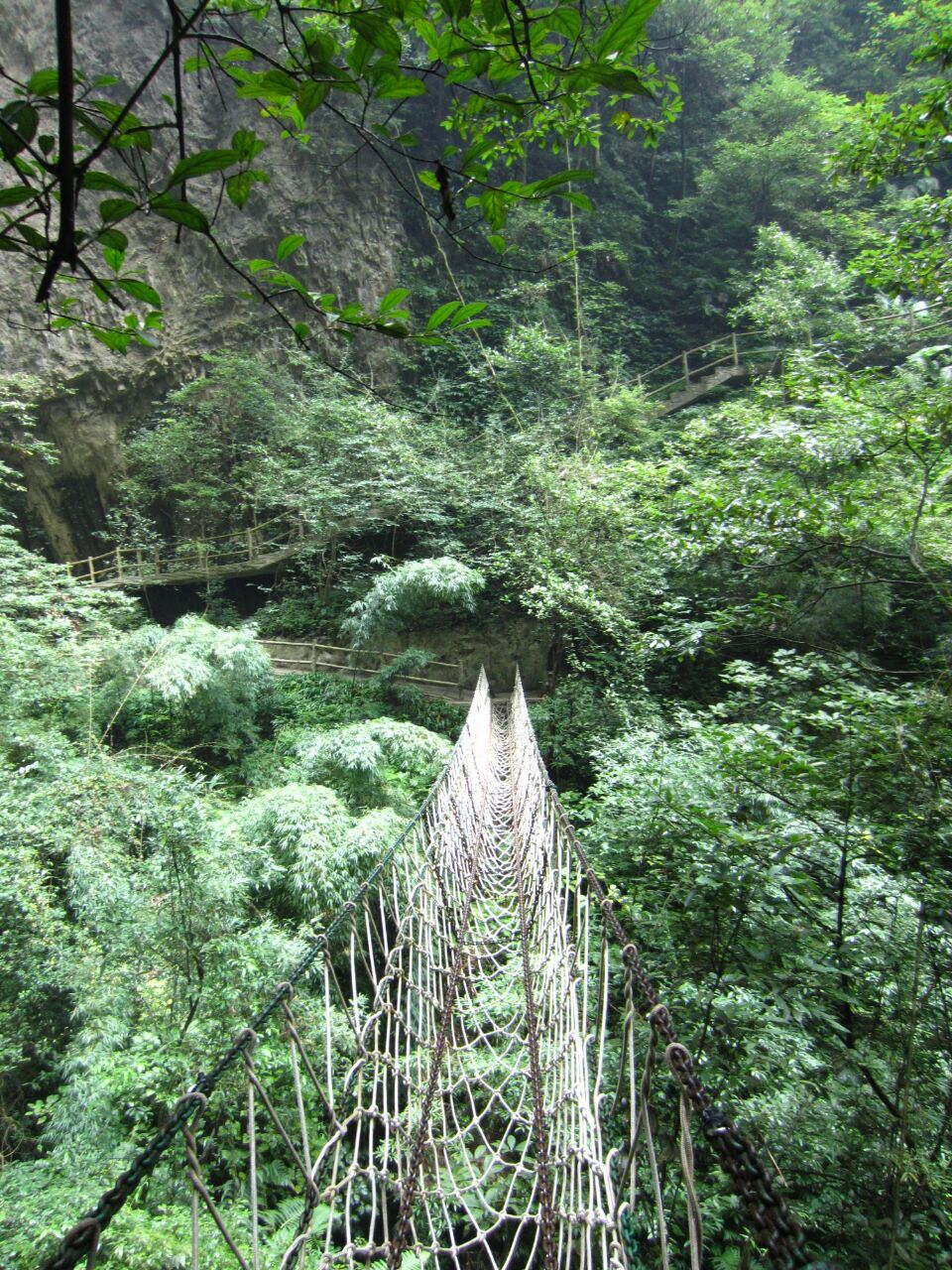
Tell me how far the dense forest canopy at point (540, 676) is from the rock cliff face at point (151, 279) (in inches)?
11.1

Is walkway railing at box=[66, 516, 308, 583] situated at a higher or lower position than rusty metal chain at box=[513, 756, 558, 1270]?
higher

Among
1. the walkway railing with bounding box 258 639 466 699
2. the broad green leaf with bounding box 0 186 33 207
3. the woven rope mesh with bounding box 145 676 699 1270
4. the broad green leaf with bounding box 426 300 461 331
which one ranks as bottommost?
the woven rope mesh with bounding box 145 676 699 1270

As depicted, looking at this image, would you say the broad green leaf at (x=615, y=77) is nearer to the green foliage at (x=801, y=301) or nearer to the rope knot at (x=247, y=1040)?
the rope knot at (x=247, y=1040)

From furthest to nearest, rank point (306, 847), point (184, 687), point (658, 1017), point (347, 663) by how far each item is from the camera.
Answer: point (347, 663) < point (184, 687) < point (306, 847) < point (658, 1017)

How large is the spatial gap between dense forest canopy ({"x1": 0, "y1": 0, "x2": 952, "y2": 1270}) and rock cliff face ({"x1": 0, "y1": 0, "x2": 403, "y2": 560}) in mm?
281

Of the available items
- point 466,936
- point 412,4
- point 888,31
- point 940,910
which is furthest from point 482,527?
point 888,31

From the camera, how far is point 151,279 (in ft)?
28.5

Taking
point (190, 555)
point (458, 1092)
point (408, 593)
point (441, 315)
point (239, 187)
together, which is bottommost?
point (458, 1092)

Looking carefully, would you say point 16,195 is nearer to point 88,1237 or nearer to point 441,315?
point 441,315

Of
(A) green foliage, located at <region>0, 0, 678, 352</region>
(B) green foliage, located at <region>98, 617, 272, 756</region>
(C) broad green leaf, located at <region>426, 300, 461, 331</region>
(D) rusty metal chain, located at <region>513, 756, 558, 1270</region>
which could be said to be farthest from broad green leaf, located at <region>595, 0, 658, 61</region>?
(B) green foliage, located at <region>98, 617, 272, 756</region>

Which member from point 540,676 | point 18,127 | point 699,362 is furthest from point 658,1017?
point 699,362

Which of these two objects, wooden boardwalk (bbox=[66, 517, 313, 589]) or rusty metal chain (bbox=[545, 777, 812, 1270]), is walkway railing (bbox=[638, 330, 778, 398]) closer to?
wooden boardwalk (bbox=[66, 517, 313, 589])

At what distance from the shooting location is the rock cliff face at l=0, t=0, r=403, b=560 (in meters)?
7.72

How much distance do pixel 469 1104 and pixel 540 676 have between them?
18.0ft
